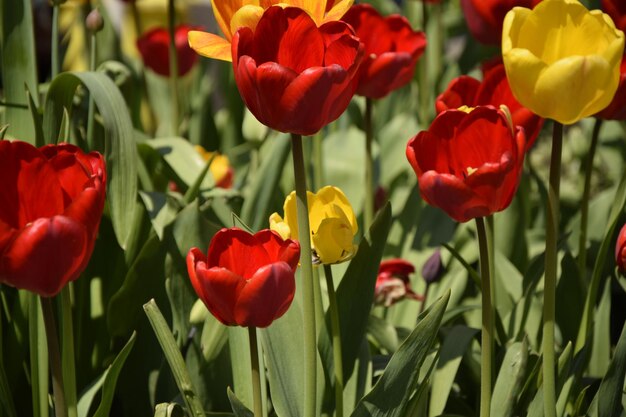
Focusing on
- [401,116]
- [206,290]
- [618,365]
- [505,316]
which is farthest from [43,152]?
[401,116]

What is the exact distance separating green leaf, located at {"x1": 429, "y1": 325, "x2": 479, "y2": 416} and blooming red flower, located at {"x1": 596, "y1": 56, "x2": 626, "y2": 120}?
32 cm

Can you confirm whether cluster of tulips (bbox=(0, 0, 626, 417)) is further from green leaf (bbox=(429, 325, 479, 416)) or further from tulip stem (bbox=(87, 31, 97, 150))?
tulip stem (bbox=(87, 31, 97, 150))

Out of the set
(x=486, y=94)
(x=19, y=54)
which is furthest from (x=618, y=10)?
(x=19, y=54)

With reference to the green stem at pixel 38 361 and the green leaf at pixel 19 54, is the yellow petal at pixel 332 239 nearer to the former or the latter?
the green stem at pixel 38 361

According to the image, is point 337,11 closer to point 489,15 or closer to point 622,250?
point 622,250

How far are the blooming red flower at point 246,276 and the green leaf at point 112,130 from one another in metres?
0.40

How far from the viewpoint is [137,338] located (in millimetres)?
1327

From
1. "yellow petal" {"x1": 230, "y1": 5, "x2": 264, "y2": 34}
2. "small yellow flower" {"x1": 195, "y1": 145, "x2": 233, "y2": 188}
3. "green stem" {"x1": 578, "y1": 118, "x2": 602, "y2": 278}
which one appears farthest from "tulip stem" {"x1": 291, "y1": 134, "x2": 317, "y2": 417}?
"small yellow flower" {"x1": 195, "y1": 145, "x2": 233, "y2": 188}

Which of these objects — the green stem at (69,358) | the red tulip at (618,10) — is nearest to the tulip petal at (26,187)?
the green stem at (69,358)

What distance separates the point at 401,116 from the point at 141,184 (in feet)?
2.55

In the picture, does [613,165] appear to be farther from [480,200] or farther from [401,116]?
[480,200]

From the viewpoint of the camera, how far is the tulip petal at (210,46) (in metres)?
0.94

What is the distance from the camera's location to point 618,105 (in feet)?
4.06

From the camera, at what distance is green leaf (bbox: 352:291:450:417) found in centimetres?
97
